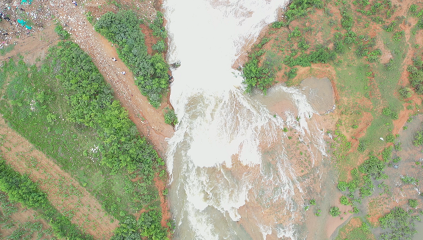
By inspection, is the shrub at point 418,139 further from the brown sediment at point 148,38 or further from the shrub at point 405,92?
the brown sediment at point 148,38

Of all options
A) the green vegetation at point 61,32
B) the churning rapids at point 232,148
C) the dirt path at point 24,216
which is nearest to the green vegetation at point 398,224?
the churning rapids at point 232,148

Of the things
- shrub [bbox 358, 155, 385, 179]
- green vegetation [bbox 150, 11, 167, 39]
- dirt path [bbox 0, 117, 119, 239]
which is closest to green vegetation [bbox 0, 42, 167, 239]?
dirt path [bbox 0, 117, 119, 239]

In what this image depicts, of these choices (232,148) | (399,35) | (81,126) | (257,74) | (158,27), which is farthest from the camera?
(158,27)

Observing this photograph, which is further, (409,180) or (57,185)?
(409,180)

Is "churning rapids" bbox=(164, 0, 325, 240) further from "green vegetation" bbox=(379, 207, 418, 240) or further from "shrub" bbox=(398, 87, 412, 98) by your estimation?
"shrub" bbox=(398, 87, 412, 98)

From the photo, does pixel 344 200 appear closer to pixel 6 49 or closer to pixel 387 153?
pixel 387 153

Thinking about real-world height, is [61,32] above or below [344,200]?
above

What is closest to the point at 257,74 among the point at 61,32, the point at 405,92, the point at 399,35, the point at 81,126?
the point at 405,92
